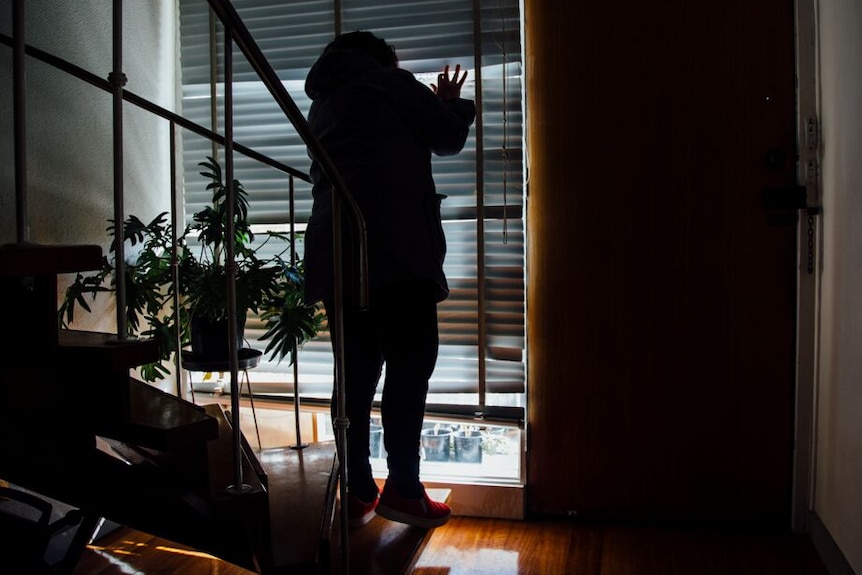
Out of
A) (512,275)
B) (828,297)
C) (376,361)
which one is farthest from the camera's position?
(512,275)

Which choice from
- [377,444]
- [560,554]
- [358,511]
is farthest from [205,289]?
[560,554]

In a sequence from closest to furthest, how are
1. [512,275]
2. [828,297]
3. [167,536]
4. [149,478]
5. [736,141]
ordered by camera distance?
[149,478] < [167,536] < [828,297] < [736,141] < [512,275]

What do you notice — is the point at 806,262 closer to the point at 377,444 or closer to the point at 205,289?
the point at 377,444

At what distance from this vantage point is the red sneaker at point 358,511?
1.89m

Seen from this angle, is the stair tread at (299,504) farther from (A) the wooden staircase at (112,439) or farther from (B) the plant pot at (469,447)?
(B) the plant pot at (469,447)

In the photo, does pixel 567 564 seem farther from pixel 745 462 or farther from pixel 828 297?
pixel 828 297

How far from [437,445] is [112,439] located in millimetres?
1681

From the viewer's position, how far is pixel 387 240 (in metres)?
1.73

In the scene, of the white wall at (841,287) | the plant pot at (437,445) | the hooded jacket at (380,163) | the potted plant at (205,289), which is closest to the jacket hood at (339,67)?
the hooded jacket at (380,163)

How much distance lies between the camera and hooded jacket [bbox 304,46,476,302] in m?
1.75

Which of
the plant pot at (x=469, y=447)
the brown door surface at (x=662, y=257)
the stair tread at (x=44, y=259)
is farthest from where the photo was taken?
the plant pot at (x=469, y=447)

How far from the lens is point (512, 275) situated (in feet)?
8.70

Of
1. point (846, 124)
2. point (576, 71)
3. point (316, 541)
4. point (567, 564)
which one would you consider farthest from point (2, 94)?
point (846, 124)

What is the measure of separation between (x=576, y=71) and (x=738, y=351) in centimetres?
115
